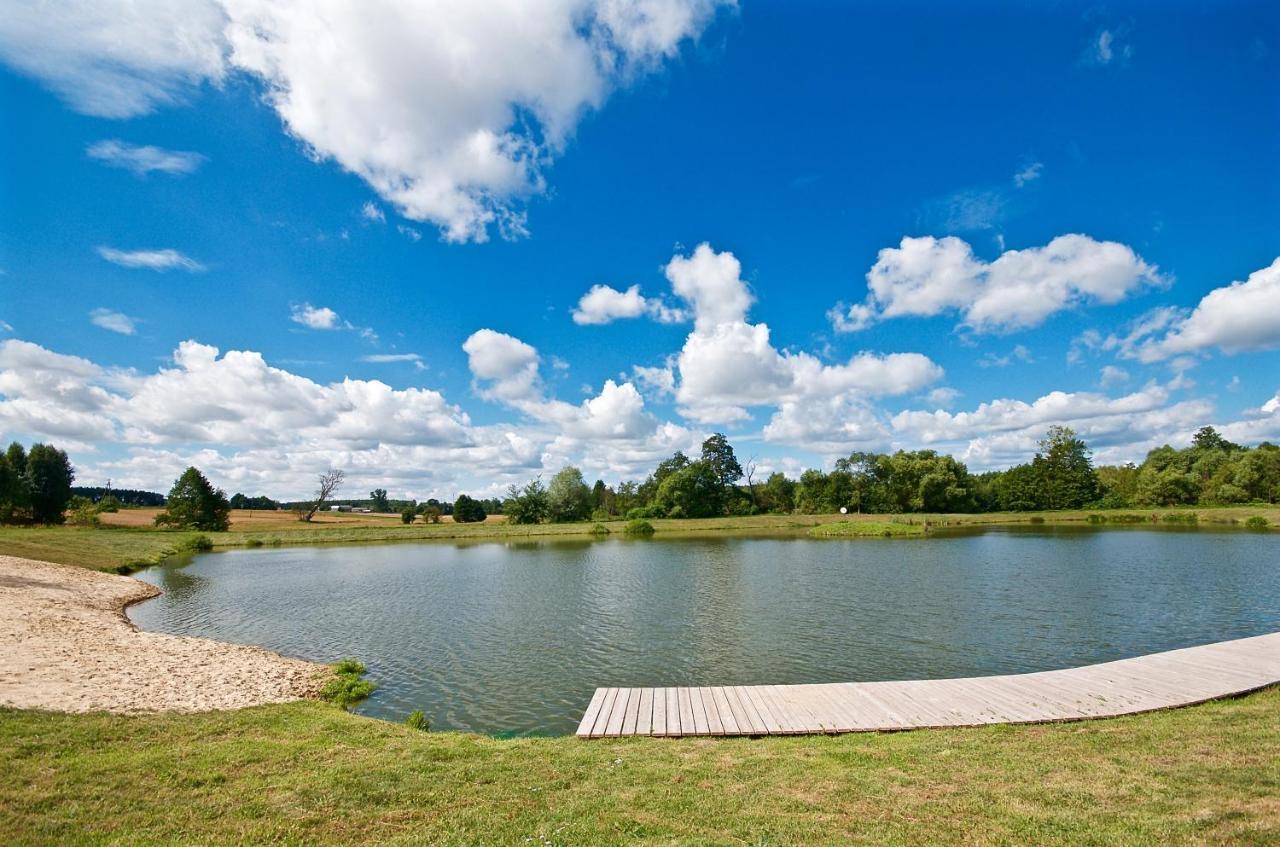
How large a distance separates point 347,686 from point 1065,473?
126 metres

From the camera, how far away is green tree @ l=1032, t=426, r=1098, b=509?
10600 cm

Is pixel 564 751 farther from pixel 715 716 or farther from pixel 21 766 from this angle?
pixel 21 766

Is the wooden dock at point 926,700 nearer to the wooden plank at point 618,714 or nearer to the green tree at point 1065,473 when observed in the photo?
the wooden plank at point 618,714

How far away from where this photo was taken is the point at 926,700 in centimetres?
1372

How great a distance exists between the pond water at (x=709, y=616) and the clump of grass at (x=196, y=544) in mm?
20897

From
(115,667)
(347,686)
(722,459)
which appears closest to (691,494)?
(722,459)

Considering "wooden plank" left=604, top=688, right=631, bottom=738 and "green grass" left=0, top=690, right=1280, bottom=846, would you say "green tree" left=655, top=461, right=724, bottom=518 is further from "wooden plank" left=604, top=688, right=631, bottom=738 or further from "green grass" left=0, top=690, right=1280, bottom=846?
"green grass" left=0, top=690, right=1280, bottom=846

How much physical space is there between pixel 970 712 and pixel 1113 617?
1623cm

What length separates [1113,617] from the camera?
23531 mm

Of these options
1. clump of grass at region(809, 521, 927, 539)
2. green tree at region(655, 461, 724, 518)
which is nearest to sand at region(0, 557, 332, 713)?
clump of grass at region(809, 521, 927, 539)

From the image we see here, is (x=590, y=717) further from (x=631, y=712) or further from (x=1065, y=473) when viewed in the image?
(x=1065, y=473)

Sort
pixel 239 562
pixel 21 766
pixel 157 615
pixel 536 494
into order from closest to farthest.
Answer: pixel 21 766
pixel 157 615
pixel 239 562
pixel 536 494

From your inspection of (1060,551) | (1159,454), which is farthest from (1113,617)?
(1159,454)

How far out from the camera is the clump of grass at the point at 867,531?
2832 inches
